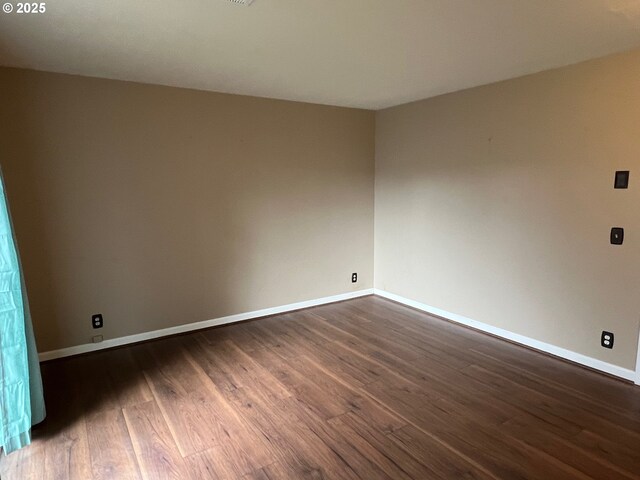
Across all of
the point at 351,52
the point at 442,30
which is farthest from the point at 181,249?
the point at 442,30

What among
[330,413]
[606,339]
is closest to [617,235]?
[606,339]

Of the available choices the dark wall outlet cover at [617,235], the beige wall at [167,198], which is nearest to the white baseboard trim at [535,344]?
the dark wall outlet cover at [617,235]

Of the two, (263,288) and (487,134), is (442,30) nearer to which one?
(487,134)

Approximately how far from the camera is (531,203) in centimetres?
324

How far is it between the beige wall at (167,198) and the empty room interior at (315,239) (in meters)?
0.02

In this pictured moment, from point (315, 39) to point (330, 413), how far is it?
2.36 meters

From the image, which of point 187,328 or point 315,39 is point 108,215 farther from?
point 315,39

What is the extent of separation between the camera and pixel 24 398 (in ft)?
6.92

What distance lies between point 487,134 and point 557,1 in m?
1.68

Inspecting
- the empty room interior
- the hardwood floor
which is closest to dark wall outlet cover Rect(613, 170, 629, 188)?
the empty room interior

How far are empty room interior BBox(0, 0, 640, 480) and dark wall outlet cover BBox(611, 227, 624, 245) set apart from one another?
0.5 inches

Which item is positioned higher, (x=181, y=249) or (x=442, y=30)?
(x=442, y=30)

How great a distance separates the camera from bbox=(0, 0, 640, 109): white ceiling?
1.97 metres

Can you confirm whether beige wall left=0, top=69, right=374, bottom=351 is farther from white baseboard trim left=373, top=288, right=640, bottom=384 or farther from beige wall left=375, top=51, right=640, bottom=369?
white baseboard trim left=373, top=288, right=640, bottom=384
